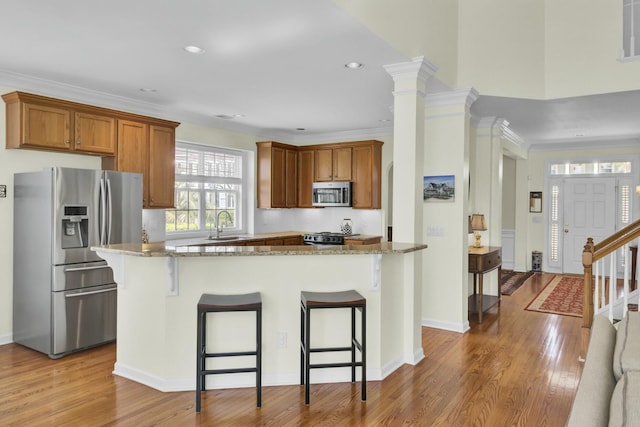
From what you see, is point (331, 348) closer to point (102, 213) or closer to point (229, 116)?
point (102, 213)

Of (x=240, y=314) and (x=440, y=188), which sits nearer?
(x=240, y=314)

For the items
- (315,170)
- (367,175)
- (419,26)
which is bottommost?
(367,175)

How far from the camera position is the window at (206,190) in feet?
20.3

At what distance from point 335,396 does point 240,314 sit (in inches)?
34.8

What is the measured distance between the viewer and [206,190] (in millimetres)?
6570

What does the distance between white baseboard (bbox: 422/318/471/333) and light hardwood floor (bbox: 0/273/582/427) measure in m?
0.53

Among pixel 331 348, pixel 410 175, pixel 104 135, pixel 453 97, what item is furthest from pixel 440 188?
pixel 104 135

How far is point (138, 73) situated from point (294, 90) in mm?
1561

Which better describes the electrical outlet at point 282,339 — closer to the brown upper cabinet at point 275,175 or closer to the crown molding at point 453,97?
the crown molding at point 453,97

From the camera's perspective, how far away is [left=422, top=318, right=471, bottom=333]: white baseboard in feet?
15.5

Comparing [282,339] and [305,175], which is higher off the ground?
[305,175]

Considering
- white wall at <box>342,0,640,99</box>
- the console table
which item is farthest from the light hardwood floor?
white wall at <box>342,0,640,99</box>

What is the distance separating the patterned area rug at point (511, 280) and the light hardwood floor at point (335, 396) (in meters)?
2.82

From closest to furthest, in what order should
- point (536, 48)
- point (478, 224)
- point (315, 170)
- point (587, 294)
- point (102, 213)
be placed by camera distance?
point (587, 294)
point (102, 213)
point (536, 48)
point (478, 224)
point (315, 170)
